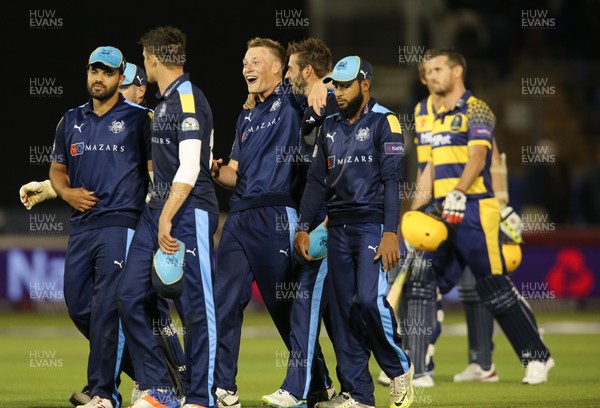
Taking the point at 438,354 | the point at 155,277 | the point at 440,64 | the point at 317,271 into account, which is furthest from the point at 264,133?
the point at 438,354

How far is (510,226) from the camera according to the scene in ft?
37.1

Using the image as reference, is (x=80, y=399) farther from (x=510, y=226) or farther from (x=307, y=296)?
(x=510, y=226)

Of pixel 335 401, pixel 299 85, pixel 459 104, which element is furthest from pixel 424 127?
pixel 335 401

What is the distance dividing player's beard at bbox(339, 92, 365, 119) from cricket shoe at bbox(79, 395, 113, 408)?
2.69m

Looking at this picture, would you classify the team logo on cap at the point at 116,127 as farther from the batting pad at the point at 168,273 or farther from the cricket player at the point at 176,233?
the batting pad at the point at 168,273

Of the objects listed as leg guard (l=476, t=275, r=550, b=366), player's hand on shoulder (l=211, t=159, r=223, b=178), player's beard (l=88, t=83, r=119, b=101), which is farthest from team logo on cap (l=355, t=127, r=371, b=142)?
leg guard (l=476, t=275, r=550, b=366)

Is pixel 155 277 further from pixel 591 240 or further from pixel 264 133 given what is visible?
pixel 591 240

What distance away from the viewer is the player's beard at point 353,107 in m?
8.78

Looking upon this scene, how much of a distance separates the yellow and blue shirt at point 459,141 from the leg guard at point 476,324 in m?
1.02

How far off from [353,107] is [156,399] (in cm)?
254

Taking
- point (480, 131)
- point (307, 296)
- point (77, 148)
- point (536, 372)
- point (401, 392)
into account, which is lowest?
point (536, 372)

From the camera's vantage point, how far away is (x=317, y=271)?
911cm

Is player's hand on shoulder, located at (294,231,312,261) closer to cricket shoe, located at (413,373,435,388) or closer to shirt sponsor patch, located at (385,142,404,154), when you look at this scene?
shirt sponsor patch, located at (385,142,404,154)

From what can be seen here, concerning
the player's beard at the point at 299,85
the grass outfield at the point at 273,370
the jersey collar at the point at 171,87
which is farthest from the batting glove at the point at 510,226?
the jersey collar at the point at 171,87
